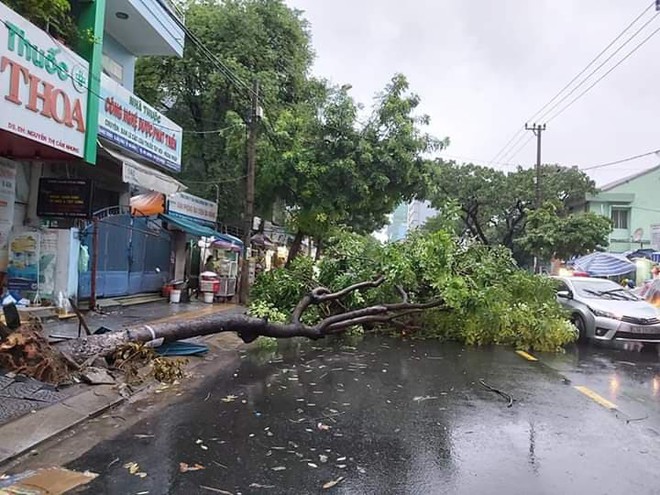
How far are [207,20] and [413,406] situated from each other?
22.0 m

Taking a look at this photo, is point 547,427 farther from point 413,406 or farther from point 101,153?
point 101,153

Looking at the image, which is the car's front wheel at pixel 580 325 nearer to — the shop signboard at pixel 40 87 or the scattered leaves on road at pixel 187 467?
the scattered leaves on road at pixel 187 467

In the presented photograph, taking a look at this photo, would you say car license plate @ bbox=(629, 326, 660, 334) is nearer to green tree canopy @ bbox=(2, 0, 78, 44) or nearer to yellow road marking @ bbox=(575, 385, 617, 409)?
yellow road marking @ bbox=(575, 385, 617, 409)

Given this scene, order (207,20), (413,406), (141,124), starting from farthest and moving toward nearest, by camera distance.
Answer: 1. (207,20)
2. (141,124)
3. (413,406)

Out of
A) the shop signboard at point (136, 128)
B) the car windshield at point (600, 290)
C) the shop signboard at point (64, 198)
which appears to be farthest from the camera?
the car windshield at point (600, 290)

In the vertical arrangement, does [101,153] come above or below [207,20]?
below

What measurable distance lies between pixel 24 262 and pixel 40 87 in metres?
3.81

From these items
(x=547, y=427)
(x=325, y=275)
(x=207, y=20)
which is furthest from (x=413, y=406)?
(x=207, y=20)

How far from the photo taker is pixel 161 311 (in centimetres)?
1434

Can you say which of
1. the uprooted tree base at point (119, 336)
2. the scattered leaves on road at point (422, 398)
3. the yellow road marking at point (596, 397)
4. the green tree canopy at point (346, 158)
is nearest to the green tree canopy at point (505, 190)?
the green tree canopy at point (346, 158)

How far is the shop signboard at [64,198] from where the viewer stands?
11000mm

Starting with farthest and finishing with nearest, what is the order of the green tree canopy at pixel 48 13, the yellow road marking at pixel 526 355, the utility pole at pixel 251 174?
the utility pole at pixel 251 174
the yellow road marking at pixel 526 355
the green tree canopy at pixel 48 13

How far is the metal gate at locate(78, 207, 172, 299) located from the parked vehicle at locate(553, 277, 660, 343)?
37.1 feet

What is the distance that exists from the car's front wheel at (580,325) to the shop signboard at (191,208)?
11.5 metres
